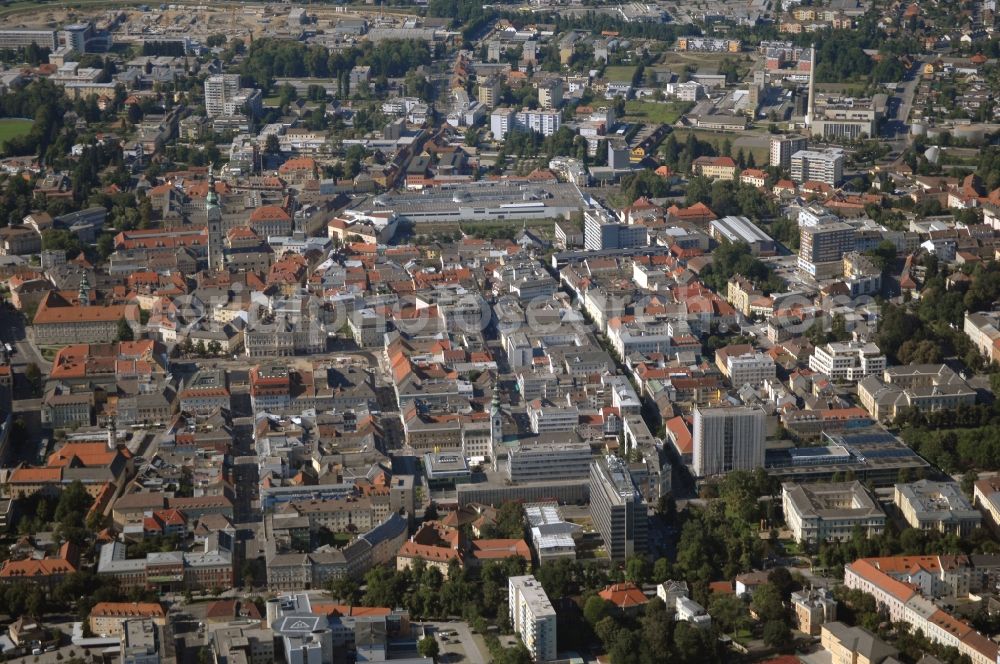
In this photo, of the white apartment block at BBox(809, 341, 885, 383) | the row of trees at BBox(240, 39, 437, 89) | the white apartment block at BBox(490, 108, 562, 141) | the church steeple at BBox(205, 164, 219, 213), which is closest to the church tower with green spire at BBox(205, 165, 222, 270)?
the church steeple at BBox(205, 164, 219, 213)

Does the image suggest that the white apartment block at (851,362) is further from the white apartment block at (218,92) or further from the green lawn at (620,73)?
the green lawn at (620,73)

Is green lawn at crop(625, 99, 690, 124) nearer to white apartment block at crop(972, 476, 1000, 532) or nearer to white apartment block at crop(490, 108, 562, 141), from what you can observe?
white apartment block at crop(490, 108, 562, 141)

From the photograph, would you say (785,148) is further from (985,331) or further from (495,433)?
(495,433)

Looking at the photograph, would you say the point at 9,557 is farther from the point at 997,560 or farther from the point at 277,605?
the point at 997,560

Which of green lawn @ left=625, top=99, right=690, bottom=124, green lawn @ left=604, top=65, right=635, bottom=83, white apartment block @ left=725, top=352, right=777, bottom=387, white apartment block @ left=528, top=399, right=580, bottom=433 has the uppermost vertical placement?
white apartment block @ left=528, top=399, right=580, bottom=433

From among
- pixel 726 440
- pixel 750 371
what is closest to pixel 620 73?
pixel 750 371

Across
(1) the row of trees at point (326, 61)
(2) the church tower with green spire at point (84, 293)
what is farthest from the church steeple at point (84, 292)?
(1) the row of trees at point (326, 61)

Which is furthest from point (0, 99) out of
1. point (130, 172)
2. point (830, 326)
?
point (830, 326)
